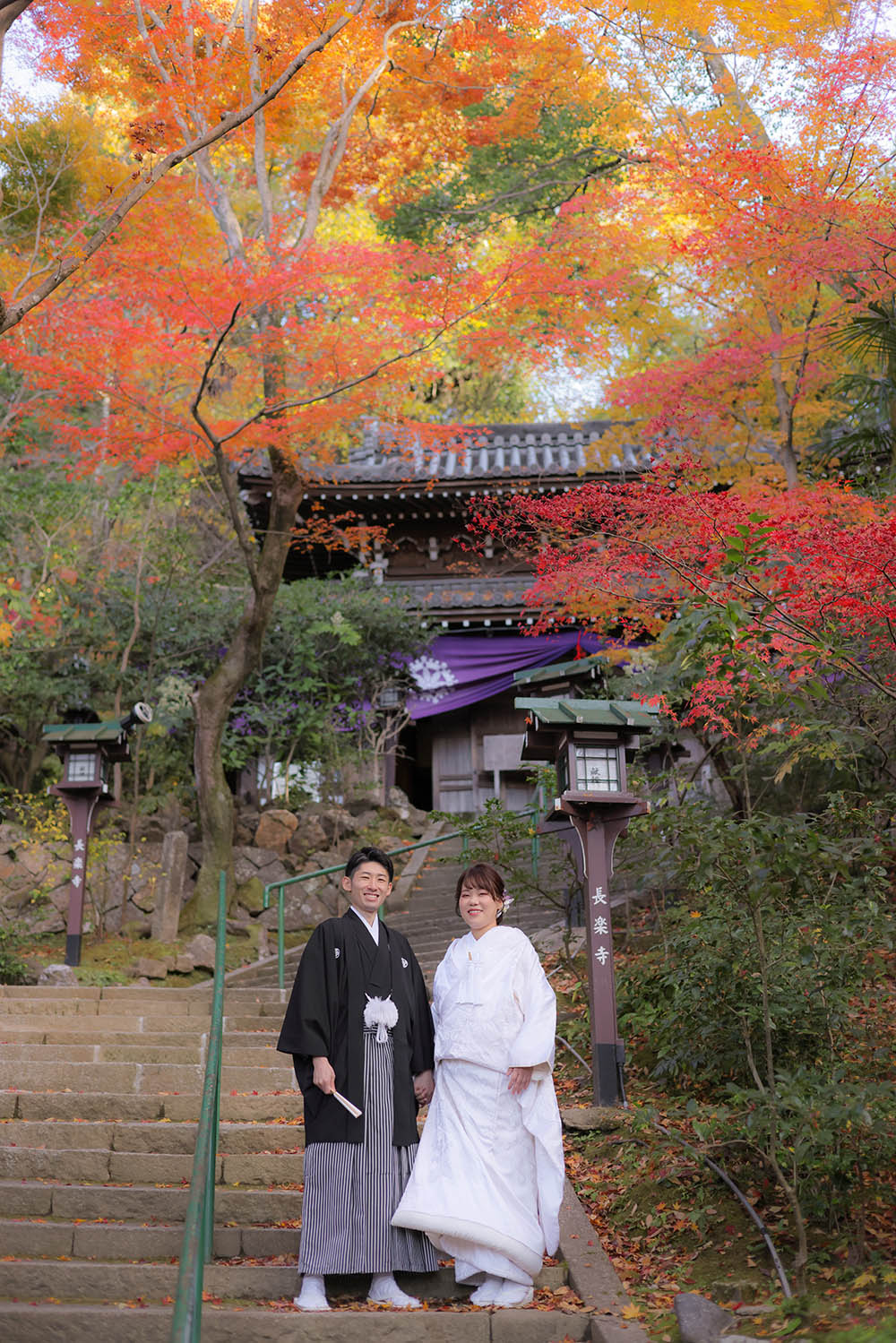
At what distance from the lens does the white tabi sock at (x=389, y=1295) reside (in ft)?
13.3

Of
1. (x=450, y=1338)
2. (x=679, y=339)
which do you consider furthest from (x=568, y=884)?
(x=679, y=339)

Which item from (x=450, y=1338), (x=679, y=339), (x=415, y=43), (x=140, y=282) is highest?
(x=679, y=339)

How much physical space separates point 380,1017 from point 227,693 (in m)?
8.32

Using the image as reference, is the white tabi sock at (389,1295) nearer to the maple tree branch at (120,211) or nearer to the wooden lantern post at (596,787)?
the wooden lantern post at (596,787)

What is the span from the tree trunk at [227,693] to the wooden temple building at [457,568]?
463 centimetres

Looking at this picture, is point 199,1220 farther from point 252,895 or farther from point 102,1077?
point 252,895

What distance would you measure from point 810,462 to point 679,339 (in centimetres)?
1020

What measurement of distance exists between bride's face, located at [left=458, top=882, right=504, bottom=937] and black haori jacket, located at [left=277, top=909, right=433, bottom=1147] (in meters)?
0.32

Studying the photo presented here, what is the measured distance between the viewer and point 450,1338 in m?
3.87

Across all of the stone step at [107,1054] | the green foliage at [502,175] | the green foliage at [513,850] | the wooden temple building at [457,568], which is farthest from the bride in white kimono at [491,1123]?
the green foliage at [502,175]

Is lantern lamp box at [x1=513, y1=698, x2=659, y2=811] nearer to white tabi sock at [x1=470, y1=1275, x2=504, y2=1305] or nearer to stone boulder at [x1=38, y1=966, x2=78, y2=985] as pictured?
white tabi sock at [x1=470, y1=1275, x2=504, y2=1305]

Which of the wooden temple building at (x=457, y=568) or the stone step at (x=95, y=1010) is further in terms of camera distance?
the wooden temple building at (x=457, y=568)

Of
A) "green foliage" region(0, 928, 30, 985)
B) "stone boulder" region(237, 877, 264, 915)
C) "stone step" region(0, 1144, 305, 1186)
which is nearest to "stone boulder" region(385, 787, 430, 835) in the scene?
"stone boulder" region(237, 877, 264, 915)

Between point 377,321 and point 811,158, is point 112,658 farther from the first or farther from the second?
Result: point 811,158
